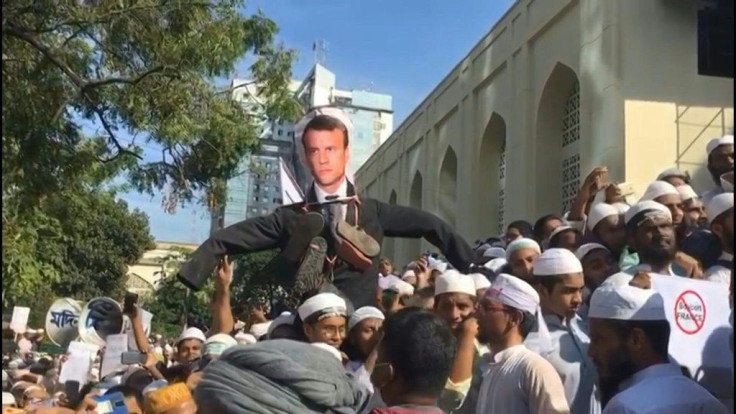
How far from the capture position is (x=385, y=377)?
8.77ft

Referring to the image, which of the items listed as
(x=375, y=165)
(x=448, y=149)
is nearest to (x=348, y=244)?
(x=448, y=149)

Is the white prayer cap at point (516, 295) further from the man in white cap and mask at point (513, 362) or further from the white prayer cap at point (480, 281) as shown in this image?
the white prayer cap at point (480, 281)

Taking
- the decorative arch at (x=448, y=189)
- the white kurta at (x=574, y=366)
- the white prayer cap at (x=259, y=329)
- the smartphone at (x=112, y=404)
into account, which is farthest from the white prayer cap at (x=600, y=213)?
the decorative arch at (x=448, y=189)

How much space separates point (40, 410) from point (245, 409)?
334 cm

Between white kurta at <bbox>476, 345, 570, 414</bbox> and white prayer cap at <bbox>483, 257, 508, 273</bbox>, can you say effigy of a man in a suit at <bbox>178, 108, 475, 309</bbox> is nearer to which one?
white kurta at <bbox>476, 345, 570, 414</bbox>

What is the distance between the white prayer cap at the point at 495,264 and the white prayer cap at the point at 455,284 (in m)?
1.25

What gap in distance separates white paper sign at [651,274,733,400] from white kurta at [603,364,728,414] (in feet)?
1.46

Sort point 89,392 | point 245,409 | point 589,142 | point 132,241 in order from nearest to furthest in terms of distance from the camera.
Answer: point 245,409 < point 89,392 < point 589,142 < point 132,241

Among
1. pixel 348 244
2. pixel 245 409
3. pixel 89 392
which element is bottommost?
pixel 89 392

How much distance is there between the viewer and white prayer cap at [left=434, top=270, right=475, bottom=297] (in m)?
4.35

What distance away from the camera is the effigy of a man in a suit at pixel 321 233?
4.39 m

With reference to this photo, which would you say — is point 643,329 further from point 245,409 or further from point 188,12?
point 188,12

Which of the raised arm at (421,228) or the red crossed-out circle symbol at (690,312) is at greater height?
the raised arm at (421,228)

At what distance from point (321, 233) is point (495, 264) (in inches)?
77.9
